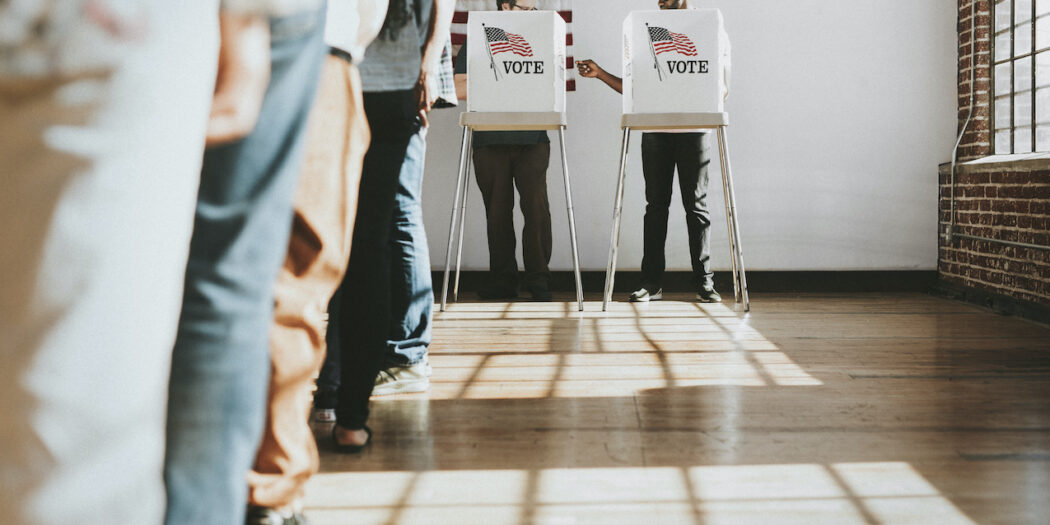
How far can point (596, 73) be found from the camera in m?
4.27

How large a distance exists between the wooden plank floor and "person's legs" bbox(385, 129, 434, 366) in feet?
0.38

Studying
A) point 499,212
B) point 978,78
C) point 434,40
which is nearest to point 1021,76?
point 978,78

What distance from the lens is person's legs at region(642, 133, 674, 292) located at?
159 inches

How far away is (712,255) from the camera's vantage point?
14.9 ft

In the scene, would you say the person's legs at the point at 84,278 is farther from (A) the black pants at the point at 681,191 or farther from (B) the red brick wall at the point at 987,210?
(A) the black pants at the point at 681,191

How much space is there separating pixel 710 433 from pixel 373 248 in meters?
0.72

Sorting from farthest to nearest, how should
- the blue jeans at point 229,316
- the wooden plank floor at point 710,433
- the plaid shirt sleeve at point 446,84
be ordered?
the plaid shirt sleeve at point 446,84
the wooden plank floor at point 710,433
the blue jeans at point 229,316

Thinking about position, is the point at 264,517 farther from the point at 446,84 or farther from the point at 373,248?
the point at 446,84

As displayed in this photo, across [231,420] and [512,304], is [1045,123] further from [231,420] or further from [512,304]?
[231,420]

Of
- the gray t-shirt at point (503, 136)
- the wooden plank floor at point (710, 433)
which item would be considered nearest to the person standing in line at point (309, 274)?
the wooden plank floor at point (710, 433)

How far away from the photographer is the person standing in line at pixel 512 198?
4.23m

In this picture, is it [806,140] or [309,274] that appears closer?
[309,274]

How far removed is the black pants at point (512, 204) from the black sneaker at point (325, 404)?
7.65 ft

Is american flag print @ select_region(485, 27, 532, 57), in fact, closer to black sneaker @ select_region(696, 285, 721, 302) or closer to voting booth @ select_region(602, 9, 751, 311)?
voting booth @ select_region(602, 9, 751, 311)
